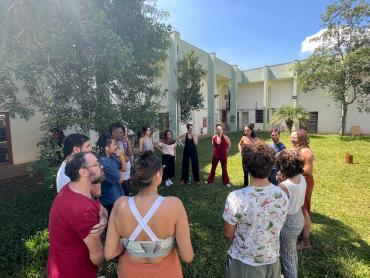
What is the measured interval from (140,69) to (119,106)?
3.90ft

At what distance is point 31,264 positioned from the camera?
3525 mm

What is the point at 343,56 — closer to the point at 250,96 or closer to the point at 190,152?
the point at 250,96

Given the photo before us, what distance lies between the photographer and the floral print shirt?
1.91m

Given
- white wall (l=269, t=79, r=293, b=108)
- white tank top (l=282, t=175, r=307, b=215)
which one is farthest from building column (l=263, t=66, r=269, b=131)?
white tank top (l=282, t=175, r=307, b=215)

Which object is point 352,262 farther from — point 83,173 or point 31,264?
point 31,264

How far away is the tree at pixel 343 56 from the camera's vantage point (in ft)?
56.3

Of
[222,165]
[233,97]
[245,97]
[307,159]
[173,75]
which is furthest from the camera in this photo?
[245,97]

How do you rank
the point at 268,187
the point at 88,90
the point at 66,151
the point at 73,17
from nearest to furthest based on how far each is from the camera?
the point at 268,187 → the point at 66,151 → the point at 73,17 → the point at 88,90

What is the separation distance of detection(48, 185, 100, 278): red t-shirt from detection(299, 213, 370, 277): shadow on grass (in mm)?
2741

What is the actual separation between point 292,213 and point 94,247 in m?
1.97

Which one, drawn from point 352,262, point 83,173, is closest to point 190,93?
point 352,262

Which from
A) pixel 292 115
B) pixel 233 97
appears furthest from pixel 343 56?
pixel 233 97

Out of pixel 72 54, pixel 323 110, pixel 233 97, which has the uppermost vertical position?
pixel 233 97

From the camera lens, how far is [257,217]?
191 centimetres
